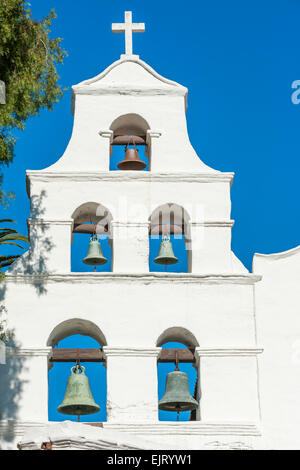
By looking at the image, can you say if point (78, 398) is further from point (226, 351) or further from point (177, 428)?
point (226, 351)

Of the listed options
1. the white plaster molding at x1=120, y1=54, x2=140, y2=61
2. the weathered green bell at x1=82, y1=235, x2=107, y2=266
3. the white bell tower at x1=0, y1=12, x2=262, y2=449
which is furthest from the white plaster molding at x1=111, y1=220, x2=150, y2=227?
the white plaster molding at x1=120, y1=54, x2=140, y2=61

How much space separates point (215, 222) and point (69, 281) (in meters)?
2.83

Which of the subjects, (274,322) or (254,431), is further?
(274,322)

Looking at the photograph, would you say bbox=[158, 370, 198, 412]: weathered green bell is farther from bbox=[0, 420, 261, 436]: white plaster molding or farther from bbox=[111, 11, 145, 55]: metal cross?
bbox=[111, 11, 145, 55]: metal cross

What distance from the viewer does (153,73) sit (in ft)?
70.1

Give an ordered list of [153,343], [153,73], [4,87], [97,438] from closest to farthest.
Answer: [97,438] → [4,87] → [153,343] → [153,73]

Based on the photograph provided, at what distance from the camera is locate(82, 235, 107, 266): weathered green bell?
20.2 metres

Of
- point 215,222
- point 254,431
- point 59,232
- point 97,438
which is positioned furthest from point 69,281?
point 97,438

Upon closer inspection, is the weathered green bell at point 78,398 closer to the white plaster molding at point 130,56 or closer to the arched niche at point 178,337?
the arched niche at point 178,337

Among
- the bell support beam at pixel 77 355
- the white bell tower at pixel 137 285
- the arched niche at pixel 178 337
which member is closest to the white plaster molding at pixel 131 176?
the white bell tower at pixel 137 285

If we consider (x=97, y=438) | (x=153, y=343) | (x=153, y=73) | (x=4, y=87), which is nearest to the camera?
(x=97, y=438)

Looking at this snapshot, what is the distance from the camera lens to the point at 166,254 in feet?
66.7

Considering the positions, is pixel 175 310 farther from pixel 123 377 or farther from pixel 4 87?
pixel 4 87

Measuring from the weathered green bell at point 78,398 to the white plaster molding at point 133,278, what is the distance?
5.42ft
